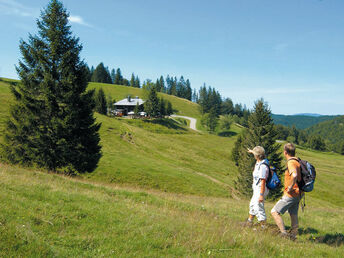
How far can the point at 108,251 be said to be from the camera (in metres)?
4.29

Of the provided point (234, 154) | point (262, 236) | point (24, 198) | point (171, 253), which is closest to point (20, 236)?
point (24, 198)

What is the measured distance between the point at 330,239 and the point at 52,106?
64.1 feet

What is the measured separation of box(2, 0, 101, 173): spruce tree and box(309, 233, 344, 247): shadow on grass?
16.8 m

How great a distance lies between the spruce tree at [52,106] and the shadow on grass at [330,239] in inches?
660

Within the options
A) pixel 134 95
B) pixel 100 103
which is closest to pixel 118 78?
pixel 134 95

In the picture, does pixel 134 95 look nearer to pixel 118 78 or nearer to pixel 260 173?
pixel 118 78

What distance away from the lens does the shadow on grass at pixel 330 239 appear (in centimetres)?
695

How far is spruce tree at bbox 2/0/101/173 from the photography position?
59.8 ft

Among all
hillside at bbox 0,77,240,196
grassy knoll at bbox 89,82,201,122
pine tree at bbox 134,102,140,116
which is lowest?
hillside at bbox 0,77,240,196

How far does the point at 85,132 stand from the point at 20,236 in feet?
52.2

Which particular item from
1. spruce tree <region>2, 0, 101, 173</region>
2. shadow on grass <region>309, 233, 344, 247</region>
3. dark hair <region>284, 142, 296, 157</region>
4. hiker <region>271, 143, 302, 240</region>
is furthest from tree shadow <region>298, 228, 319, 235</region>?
spruce tree <region>2, 0, 101, 173</region>

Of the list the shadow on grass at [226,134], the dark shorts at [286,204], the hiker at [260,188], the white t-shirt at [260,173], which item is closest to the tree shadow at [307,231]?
the dark shorts at [286,204]

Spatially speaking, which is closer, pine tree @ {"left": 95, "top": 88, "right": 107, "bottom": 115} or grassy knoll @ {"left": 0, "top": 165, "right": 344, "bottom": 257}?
grassy knoll @ {"left": 0, "top": 165, "right": 344, "bottom": 257}

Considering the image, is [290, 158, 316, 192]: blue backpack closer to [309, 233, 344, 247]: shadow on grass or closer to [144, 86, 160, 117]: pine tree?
[309, 233, 344, 247]: shadow on grass
